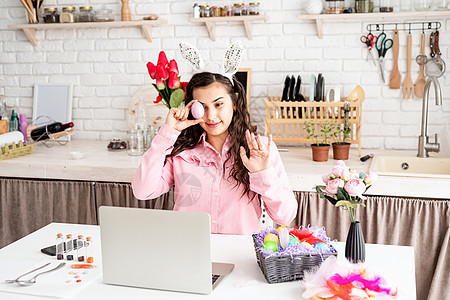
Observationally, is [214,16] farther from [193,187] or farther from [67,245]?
[67,245]

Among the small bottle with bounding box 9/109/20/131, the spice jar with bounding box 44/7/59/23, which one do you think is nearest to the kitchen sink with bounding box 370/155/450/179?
the spice jar with bounding box 44/7/59/23

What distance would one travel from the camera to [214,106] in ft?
6.93

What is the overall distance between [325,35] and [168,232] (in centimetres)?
219

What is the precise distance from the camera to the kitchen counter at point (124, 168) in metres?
2.60

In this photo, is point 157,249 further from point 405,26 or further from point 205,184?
point 405,26

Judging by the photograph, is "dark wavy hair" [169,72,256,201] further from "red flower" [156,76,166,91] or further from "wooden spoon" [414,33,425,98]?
"wooden spoon" [414,33,425,98]

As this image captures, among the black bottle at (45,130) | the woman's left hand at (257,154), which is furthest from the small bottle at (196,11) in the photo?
the woman's left hand at (257,154)

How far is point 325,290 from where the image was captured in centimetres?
141

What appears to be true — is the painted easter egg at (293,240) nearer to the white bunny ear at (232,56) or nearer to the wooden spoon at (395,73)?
the white bunny ear at (232,56)

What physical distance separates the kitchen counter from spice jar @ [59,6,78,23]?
849 mm

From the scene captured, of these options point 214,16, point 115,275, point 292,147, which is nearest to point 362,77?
point 292,147

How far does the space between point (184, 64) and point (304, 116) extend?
926 mm

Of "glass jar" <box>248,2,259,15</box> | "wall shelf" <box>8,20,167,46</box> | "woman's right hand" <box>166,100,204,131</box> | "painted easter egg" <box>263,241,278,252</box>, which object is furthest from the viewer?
"wall shelf" <box>8,20,167,46</box>

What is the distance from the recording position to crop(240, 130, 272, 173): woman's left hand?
6.16ft
